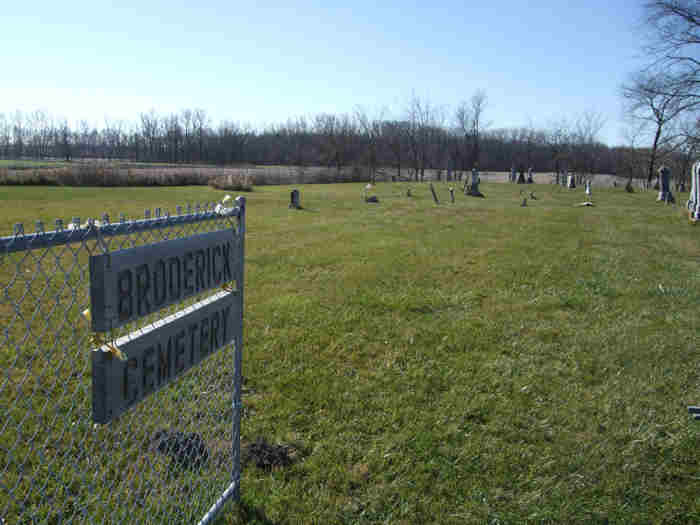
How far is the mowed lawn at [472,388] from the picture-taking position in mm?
3113

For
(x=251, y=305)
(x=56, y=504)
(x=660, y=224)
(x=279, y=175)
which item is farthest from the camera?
(x=279, y=175)

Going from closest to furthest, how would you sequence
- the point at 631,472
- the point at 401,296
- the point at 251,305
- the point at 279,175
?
the point at 631,472 < the point at 251,305 < the point at 401,296 < the point at 279,175

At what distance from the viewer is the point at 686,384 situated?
4723 millimetres

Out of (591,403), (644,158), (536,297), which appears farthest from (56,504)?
(644,158)

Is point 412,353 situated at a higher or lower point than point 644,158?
lower

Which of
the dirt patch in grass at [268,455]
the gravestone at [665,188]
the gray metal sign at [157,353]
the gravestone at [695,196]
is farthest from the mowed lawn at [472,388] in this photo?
the gravestone at [665,188]

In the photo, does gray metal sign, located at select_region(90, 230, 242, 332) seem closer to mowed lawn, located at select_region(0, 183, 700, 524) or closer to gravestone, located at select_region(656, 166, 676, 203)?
mowed lawn, located at select_region(0, 183, 700, 524)

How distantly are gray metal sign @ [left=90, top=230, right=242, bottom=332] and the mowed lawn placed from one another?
148cm

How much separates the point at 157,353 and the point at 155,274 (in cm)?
34

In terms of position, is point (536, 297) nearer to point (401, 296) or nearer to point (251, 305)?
point (401, 296)

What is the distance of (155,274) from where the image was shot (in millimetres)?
2076

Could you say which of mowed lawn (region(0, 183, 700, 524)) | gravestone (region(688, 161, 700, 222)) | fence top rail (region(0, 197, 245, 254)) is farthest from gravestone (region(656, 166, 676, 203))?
fence top rail (region(0, 197, 245, 254))

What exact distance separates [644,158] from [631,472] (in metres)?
61.7

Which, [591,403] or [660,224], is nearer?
[591,403]
